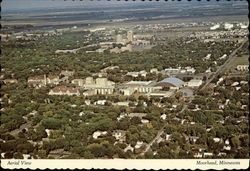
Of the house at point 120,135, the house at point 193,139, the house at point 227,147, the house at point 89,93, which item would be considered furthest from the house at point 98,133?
the house at point 89,93

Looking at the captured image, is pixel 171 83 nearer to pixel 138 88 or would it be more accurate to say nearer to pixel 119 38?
pixel 138 88

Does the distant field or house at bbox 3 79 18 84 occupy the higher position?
the distant field

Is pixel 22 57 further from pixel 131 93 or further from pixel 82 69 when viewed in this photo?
pixel 131 93

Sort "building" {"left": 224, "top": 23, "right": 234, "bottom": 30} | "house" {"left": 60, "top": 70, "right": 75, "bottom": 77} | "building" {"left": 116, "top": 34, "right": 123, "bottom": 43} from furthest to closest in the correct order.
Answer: "building" {"left": 224, "top": 23, "right": 234, "bottom": 30}, "building" {"left": 116, "top": 34, "right": 123, "bottom": 43}, "house" {"left": 60, "top": 70, "right": 75, "bottom": 77}

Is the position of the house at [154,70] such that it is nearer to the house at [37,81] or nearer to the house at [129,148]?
the house at [37,81]

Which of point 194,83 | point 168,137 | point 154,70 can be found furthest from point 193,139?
point 154,70

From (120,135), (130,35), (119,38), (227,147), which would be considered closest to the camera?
(227,147)

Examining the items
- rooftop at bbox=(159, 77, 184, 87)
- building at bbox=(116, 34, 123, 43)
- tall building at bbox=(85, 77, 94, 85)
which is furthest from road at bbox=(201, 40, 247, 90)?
building at bbox=(116, 34, 123, 43)

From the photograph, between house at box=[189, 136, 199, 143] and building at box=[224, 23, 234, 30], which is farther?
building at box=[224, 23, 234, 30]

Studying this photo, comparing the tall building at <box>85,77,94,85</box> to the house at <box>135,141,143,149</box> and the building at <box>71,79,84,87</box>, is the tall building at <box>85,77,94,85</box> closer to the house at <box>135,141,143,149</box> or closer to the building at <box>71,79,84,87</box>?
the building at <box>71,79,84,87</box>

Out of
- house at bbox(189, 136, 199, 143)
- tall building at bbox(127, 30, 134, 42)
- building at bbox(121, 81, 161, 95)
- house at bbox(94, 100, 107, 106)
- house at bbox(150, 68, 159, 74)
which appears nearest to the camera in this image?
house at bbox(189, 136, 199, 143)

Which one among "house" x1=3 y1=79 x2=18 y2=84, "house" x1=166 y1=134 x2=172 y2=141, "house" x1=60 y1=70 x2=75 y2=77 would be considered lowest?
"house" x1=3 y1=79 x2=18 y2=84
